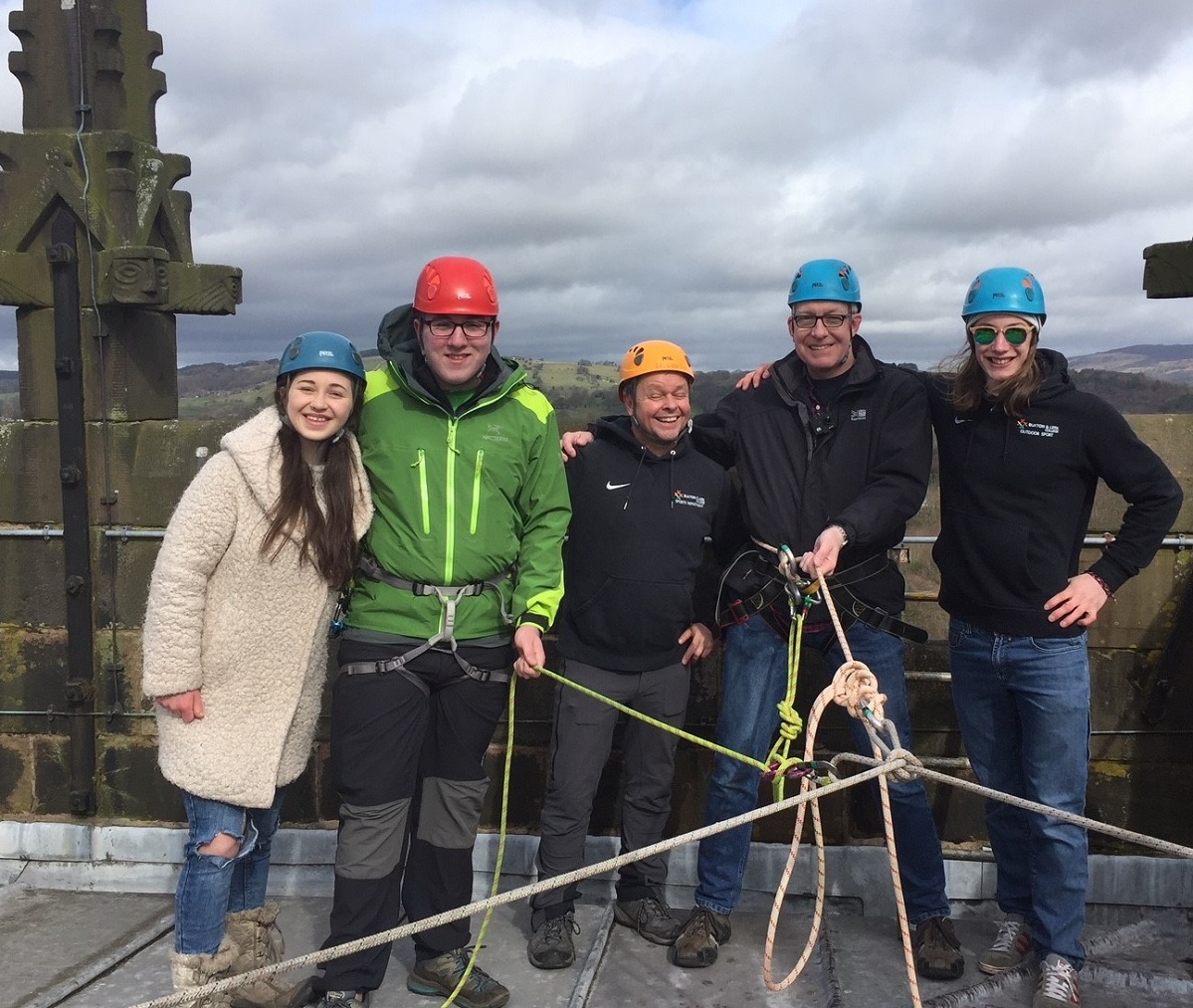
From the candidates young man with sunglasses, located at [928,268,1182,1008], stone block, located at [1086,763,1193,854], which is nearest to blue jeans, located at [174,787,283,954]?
young man with sunglasses, located at [928,268,1182,1008]

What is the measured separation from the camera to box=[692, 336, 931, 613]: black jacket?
406 centimetres

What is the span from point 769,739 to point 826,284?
6.02 ft

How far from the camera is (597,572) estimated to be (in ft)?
13.9

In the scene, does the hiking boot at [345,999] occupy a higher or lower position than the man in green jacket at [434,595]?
lower

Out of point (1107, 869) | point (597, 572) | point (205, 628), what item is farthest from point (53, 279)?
point (1107, 869)

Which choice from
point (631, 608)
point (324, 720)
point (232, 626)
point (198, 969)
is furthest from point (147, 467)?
point (631, 608)

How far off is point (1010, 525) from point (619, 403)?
161cm

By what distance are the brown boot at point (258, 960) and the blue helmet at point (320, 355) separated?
→ 6.63 feet

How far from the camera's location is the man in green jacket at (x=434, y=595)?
3.76m

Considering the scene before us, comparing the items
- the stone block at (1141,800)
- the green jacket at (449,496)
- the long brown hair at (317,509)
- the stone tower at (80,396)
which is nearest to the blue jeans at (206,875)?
the green jacket at (449,496)

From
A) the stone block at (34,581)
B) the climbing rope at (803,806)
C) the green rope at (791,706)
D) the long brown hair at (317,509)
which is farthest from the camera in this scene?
the stone block at (34,581)

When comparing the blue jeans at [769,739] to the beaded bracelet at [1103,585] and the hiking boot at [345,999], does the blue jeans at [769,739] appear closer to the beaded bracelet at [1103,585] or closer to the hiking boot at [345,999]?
the beaded bracelet at [1103,585]

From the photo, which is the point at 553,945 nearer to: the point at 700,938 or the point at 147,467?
the point at 700,938

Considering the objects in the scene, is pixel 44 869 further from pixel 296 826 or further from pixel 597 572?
pixel 597 572
